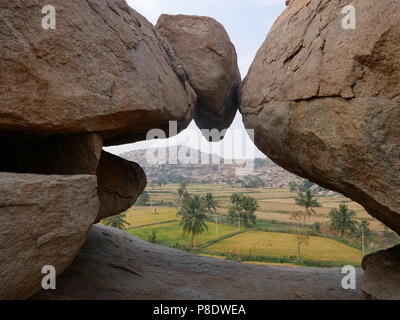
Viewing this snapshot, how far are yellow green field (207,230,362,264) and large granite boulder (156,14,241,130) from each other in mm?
16543

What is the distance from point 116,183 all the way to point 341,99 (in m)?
4.44

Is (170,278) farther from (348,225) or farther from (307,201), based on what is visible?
(307,201)

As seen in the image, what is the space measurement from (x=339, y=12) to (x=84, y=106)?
335 centimetres

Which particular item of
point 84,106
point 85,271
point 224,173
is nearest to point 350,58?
point 84,106

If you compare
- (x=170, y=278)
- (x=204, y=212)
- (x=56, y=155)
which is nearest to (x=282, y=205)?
(x=204, y=212)

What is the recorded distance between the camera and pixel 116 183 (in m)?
6.76

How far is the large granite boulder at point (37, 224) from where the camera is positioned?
10.1ft

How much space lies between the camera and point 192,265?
7.42m

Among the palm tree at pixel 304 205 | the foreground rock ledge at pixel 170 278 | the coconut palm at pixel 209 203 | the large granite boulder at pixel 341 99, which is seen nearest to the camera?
the large granite boulder at pixel 341 99

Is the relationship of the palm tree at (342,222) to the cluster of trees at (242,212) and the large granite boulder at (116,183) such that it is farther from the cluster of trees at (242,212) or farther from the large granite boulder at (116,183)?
the large granite boulder at (116,183)

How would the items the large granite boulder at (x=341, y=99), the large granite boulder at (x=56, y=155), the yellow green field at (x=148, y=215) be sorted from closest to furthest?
the large granite boulder at (x=341, y=99)
the large granite boulder at (x=56, y=155)
the yellow green field at (x=148, y=215)

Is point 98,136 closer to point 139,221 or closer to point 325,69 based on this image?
point 325,69

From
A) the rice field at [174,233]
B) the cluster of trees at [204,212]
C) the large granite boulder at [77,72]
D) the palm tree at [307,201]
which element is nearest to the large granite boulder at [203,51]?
the large granite boulder at [77,72]

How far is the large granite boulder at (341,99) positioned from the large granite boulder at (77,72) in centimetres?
190
